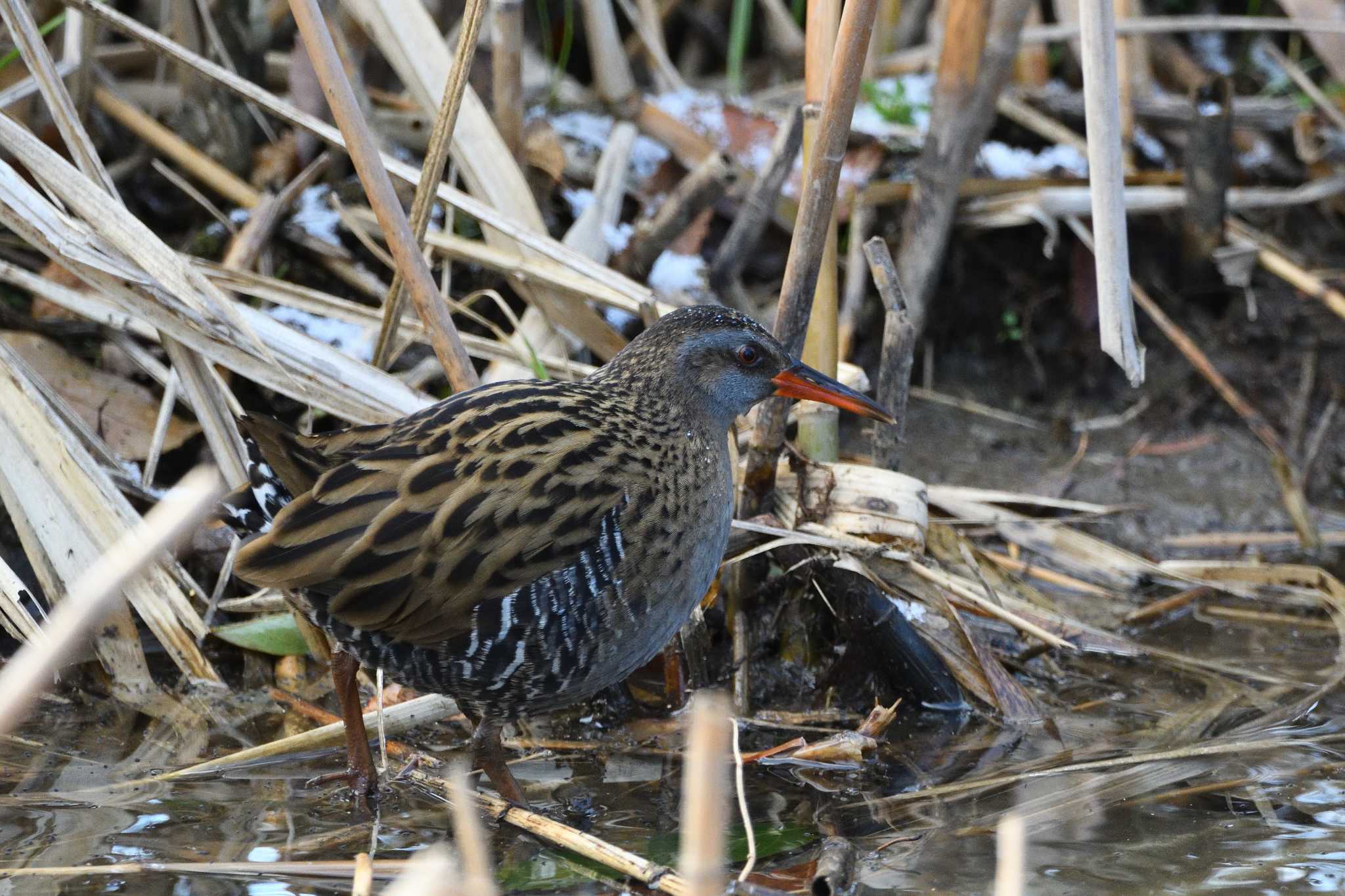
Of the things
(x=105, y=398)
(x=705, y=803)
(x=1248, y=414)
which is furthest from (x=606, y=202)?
(x=705, y=803)

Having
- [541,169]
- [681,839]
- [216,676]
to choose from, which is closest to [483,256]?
[541,169]

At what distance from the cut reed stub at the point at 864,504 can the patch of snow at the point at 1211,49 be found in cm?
288

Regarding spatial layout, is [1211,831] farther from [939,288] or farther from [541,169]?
[541,169]

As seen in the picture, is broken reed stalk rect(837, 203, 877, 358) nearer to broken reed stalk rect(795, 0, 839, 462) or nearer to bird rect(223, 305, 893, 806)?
broken reed stalk rect(795, 0, 839, 462)

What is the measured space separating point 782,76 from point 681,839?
341 centimetres

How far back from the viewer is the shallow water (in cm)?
233

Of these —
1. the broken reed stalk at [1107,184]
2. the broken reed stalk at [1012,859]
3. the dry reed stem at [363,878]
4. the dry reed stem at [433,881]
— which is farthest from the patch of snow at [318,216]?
the broken reed stalk at [1012,859]

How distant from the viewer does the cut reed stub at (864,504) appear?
10.1 ft

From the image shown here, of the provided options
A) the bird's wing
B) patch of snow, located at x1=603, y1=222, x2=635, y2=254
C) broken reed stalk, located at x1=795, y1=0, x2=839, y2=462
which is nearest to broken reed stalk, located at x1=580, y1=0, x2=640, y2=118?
Answer: patch of snow, located at x1=603, y1=222, x2=635, y2=254

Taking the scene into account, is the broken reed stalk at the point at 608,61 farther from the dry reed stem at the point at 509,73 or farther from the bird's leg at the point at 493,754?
the bird's leg at the point at 493,754

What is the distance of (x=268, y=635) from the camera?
308 centimetres

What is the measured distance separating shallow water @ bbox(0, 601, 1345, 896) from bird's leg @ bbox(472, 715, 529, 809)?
0.10 m

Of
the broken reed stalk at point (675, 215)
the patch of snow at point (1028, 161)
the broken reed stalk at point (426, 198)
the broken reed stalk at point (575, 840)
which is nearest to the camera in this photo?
the broken reed stalk at point (575, 840)

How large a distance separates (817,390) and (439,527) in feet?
2.96
